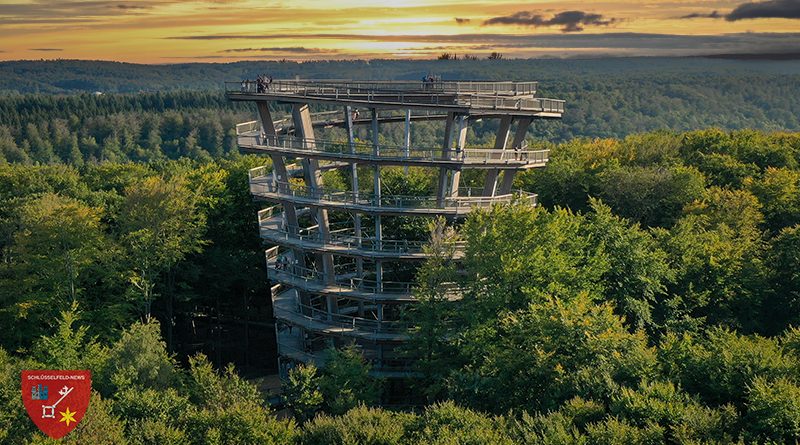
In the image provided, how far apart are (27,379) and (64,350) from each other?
8.09m

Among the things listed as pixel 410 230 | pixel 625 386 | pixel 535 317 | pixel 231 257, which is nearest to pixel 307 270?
pixel 410 230

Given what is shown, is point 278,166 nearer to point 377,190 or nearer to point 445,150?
point 377,190

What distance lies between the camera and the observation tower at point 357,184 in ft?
185

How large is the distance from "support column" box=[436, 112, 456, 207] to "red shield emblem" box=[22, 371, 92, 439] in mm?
24556

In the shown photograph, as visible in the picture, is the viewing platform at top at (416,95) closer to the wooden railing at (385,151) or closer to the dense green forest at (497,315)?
the wooden railing at (385,151)

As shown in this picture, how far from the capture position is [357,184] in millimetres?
60531

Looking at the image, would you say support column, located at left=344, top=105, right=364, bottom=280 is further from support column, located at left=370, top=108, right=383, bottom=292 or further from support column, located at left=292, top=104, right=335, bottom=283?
support column, located at left=292, top=104, right=335, bottom=283

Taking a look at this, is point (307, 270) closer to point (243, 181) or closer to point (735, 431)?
point (243, 181)

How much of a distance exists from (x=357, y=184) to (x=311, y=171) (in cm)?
334

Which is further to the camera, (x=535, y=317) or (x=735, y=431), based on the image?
(x=535, y=317)

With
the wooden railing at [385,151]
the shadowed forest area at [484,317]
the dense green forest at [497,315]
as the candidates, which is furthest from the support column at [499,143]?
the dense green forest at [497,315]

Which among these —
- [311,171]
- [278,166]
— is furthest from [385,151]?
[278,166]

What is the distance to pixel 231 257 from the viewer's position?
74.8 meters

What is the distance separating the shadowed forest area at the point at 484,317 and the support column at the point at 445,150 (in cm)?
379
